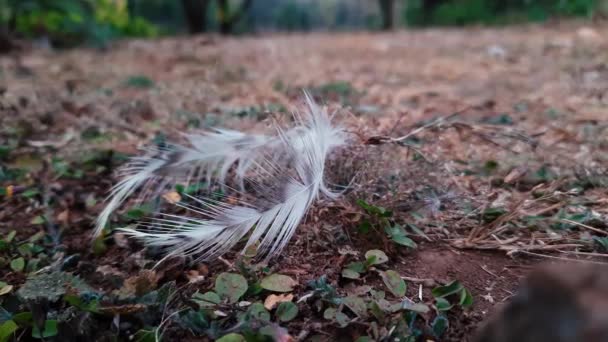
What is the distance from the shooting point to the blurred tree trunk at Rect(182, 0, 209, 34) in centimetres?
1062

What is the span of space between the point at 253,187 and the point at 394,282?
44 centimetres

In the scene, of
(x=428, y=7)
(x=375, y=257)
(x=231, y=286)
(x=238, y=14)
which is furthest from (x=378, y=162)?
(x=428, y=7)

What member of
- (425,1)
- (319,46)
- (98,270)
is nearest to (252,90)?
(98,270)

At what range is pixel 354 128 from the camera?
1543 mm

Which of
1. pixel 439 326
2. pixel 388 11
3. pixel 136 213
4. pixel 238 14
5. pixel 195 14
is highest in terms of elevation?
pixel 195 14

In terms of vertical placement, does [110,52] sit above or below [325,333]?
above

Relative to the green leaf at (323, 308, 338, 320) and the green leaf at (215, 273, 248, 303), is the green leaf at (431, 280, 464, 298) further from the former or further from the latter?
the green leaf at (215, 273, 248, 303)

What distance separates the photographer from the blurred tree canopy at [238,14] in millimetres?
6555

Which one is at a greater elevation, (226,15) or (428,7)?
(226,15)

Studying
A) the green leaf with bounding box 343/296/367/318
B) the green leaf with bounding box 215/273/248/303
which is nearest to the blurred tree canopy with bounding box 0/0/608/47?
the green leaf with bounding box 215/273/248/303

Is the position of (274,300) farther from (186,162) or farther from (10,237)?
(10,237)

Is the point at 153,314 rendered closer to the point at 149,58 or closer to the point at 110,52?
the point at 149,58

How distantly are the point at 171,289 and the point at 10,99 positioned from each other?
214 cm

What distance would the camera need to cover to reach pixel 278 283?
1179 mm
